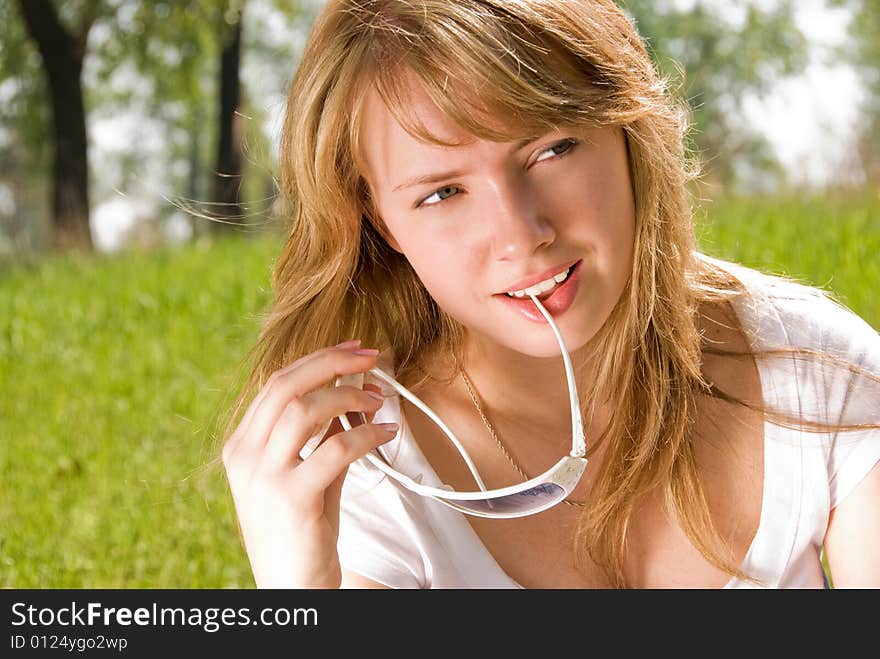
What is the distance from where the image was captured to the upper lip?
6.00ft

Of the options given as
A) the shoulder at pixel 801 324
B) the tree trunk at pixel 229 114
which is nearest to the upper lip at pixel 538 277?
the shoulder at pixel 801 324

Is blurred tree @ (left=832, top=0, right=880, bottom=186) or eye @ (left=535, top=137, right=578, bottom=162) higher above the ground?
blurred tree @ (left=832, top=0, right=880, bottom=186)

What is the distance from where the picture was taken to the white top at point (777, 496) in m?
2.06

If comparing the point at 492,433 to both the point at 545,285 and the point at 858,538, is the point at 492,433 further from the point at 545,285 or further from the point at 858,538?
the point at 858,538

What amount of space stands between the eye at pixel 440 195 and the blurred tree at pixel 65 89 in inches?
408

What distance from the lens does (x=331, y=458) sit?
179 centimetres

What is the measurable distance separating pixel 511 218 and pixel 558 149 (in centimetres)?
16

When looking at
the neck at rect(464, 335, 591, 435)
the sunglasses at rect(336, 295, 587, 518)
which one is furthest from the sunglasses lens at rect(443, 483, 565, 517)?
the neck at rect(464, 335, 591, 435)

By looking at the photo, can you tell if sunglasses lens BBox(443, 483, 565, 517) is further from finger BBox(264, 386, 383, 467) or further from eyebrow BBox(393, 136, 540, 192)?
eyebrow BBox(393, 136, 540, 192)

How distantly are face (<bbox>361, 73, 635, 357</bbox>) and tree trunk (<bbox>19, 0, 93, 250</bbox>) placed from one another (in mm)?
10335

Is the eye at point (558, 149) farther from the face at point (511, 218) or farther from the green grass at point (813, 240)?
the green grass at point (813, 240)

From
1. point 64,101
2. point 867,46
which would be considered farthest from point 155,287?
point 867,46
